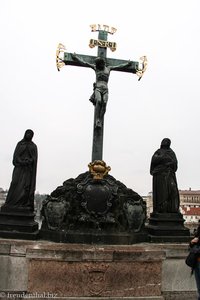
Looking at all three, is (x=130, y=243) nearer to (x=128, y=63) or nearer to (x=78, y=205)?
(x=78, y=205)

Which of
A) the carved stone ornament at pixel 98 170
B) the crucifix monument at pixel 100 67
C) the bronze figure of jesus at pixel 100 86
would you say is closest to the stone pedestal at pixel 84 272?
the carved stone ornament at pixel 98 170

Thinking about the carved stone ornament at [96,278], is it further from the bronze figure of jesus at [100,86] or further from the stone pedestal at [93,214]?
the bronze figure of jesus at [100,86]

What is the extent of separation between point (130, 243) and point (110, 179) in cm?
165

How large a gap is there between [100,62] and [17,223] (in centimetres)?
573

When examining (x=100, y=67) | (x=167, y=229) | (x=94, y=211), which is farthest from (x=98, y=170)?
(x=100, y=67)

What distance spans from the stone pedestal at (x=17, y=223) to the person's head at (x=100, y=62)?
5.30m

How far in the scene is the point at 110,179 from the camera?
889cm

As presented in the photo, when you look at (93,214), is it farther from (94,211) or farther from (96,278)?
(96,278)

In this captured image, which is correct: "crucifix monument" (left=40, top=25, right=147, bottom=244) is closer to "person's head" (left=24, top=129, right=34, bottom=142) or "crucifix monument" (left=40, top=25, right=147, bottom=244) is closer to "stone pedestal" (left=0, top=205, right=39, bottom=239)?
"stone pedestal" (left=0, top=205, right=39, bottom=239)

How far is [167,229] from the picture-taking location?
8352mm

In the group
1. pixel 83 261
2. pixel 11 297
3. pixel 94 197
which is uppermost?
pixel 94 197

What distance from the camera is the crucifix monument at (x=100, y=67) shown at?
11.0m

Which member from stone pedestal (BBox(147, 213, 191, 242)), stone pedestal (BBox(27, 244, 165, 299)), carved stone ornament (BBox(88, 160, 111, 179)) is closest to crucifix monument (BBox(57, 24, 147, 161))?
carved stone ornament (BBox(88, 160, 111, 179))

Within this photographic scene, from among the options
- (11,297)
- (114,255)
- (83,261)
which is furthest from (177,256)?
(11,297)
